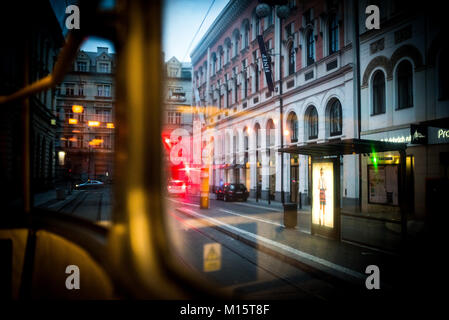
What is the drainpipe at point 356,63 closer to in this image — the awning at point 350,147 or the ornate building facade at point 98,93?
the awning at point 350,147

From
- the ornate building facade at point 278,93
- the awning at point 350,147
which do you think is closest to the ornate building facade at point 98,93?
the awning at point 350,147

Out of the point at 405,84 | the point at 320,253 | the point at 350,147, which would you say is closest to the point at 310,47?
the point at 405,84

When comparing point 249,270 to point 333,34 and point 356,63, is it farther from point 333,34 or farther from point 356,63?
point 333,34

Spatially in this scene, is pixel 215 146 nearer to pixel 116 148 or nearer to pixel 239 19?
pixel 239 19

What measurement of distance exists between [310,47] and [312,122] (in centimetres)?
471

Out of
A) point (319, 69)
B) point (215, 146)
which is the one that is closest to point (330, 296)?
point (319, 69)

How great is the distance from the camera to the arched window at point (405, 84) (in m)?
14.0

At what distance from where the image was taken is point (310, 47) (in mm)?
20625

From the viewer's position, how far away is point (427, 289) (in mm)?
5023

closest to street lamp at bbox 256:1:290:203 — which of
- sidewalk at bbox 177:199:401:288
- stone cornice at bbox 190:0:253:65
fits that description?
stone cornice at bbox 190:0:253:65

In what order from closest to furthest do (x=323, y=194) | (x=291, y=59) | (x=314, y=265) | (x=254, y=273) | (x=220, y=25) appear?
(x=254, y=273) < (x=314, y=265) < (x=323, y=194) < (x=291, y=59) < (x=220, y=25)

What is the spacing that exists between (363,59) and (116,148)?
687 inches

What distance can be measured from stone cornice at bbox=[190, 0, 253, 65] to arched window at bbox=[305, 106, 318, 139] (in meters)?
11.9
